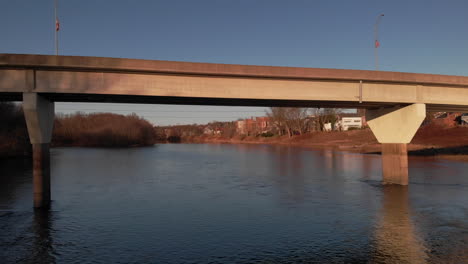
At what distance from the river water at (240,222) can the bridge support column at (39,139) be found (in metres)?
1.08

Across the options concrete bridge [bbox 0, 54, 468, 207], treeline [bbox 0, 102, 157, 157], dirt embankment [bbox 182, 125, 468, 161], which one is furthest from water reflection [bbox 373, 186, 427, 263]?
treeline [bbox 0, 102, 157, 157]

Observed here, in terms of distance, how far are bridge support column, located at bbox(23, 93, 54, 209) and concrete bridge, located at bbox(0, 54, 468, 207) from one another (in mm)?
47

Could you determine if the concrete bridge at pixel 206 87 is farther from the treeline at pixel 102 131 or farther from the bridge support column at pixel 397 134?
the treeline at pixel 102 131

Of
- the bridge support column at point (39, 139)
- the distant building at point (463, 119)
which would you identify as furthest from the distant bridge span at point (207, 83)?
the distant building at point (463, 119)

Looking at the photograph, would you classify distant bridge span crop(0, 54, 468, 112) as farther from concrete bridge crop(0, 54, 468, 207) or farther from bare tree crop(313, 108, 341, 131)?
bare tree crop(313, 108, 341, 131)

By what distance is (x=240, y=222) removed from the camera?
60.5 ft

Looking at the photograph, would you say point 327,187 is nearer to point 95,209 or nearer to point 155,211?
point 155,211

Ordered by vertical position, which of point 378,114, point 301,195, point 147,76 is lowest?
point 301,195

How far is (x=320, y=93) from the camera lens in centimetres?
2500

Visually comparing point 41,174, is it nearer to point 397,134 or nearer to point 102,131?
point 397,134

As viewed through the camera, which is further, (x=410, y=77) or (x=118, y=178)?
(x=118, y=178)

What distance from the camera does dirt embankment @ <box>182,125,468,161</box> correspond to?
2242 inches

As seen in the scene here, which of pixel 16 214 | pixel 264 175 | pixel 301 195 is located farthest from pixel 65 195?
pixel 264 175

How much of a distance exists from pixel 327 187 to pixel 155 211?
14.5 metres
